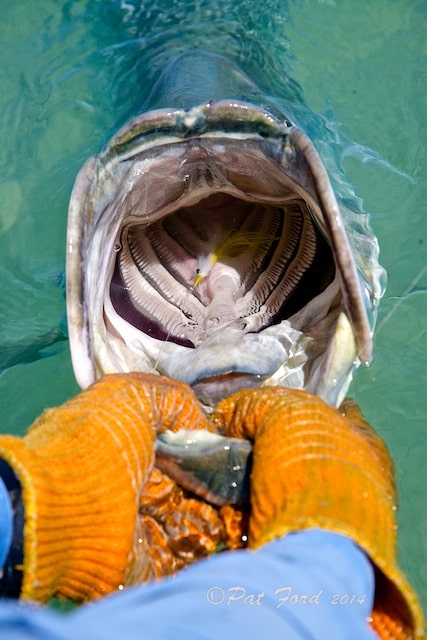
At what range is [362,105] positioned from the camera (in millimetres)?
4238

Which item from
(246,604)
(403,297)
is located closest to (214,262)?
(403,297)

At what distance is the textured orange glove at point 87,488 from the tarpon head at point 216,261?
494 mm

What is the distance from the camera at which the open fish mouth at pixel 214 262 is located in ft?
7.16

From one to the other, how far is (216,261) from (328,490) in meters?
1.76

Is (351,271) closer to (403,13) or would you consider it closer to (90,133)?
(90,133)

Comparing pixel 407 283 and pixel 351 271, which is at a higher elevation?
pixel 351 271

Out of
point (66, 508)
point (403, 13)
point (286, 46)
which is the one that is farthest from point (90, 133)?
point (66, 508)

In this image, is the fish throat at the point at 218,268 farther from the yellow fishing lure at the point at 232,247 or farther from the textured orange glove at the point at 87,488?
the textured orange glove at the point at 87,488

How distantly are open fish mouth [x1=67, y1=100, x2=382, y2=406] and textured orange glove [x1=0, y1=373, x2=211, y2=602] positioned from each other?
20.3 inches

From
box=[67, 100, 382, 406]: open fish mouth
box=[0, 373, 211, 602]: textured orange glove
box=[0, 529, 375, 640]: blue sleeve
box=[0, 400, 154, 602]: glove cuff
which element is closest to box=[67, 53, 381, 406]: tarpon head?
box=[67, 100, 382, 406]: open fish mouth

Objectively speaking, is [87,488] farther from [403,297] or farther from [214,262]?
[403,297]

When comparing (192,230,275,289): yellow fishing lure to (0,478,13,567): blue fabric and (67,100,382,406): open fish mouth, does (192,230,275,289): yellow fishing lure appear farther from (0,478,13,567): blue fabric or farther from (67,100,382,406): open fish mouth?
(0,478,13,567): blue fabric

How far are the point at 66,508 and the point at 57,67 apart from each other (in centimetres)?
353

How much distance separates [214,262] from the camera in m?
3.10
